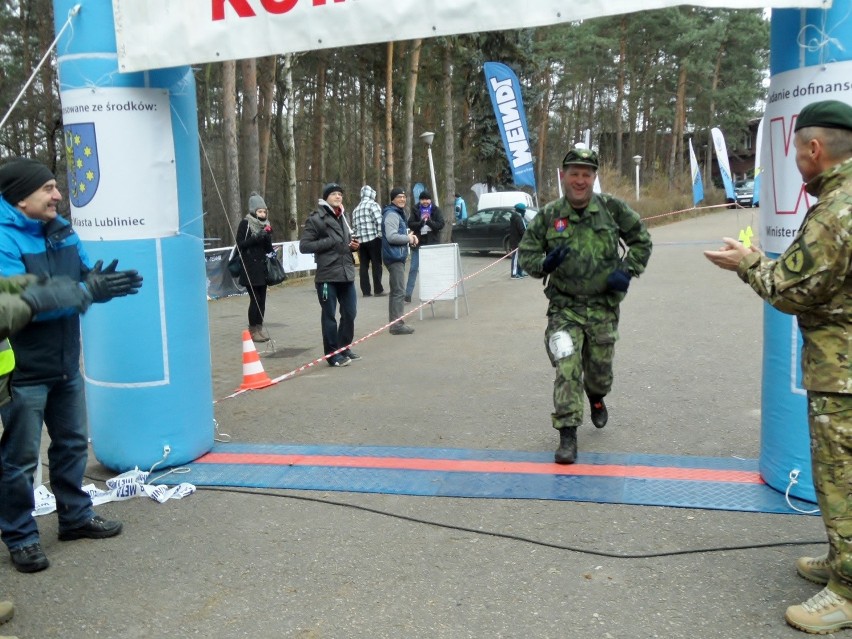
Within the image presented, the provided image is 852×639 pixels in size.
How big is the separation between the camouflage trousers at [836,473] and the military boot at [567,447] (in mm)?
2033

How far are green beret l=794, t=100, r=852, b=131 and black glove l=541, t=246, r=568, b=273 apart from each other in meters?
2.01

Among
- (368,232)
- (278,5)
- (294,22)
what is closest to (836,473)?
(294,22)

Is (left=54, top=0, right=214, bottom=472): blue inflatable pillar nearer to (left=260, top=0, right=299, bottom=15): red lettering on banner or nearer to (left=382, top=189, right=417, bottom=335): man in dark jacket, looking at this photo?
(left=260, top=0, right=299, bottom=15): red lettering on banner

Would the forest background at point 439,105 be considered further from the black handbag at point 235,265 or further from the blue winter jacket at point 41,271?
the blue winter jacket at point 41,271

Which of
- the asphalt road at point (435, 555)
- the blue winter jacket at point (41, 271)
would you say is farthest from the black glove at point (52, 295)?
the asphalt road at point (435, 555)

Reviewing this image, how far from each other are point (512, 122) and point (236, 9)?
38.5 ft

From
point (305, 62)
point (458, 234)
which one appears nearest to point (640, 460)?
point (458, 234)

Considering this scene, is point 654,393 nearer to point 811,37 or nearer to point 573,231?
point 573,231

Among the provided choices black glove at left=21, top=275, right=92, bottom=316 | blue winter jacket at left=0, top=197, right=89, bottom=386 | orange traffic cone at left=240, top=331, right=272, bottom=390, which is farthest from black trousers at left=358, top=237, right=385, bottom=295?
black glove at left=21, top=275, right=92, bottom=316

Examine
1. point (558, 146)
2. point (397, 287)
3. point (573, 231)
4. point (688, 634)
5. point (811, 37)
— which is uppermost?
point (558, 146)

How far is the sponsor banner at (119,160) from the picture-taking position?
15.9 feet

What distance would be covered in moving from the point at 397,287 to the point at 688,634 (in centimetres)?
778

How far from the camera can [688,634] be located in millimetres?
3125

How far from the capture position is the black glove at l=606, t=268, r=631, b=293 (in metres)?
4.96
